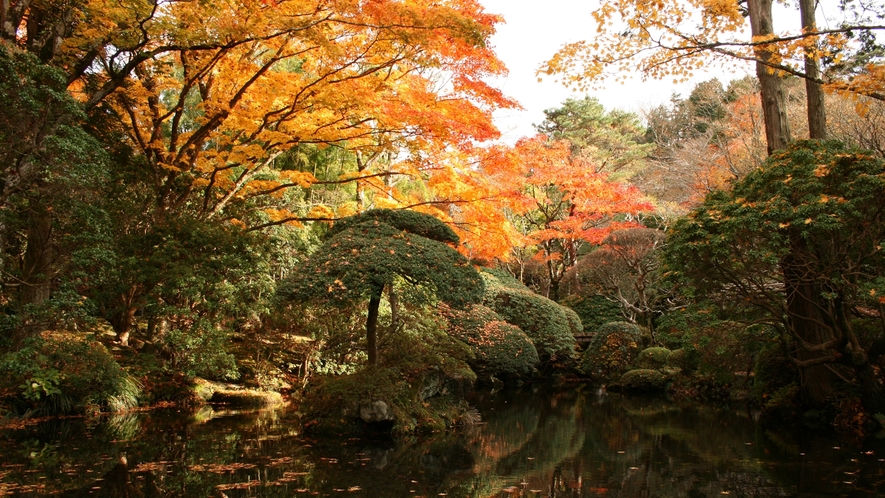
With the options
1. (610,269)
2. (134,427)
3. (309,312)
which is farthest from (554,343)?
(134,427)

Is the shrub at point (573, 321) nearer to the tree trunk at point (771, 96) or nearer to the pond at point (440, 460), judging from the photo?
the pond at point (440, 460)

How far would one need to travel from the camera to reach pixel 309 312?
11.9 metres

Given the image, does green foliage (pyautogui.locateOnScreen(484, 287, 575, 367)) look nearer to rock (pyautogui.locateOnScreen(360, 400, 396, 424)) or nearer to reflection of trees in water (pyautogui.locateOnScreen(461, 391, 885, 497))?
reflection of trees in water (pyautogui.locateOnScreen(461, 391, 885, 497))

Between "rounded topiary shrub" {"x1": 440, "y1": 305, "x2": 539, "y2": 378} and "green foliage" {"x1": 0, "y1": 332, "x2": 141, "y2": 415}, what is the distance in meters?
5.65

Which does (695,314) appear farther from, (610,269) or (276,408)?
(610,269)

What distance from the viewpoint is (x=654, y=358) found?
587 inches

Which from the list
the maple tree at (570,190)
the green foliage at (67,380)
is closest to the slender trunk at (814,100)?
the maple tree at (570,190)

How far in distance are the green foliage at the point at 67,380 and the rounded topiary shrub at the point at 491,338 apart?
5648mm

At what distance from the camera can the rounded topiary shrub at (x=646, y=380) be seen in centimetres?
1434

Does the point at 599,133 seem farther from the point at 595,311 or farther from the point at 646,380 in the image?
the point at 646,380

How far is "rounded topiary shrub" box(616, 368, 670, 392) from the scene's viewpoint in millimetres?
14344

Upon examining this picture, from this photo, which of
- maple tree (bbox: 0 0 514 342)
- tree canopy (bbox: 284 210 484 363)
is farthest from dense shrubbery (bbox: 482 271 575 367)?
tree canopy (bbox: 284 210 484 363)

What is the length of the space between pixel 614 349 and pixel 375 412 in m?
9.67

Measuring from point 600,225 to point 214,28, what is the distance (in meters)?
15.6
